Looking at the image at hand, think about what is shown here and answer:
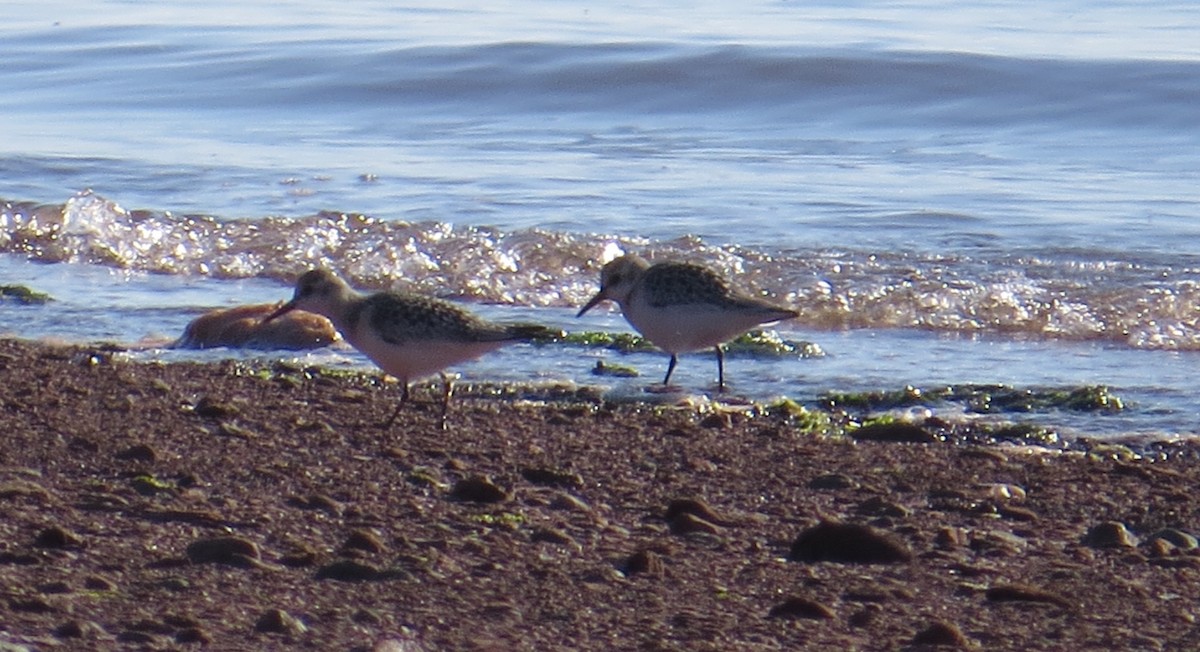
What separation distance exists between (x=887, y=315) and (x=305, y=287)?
10.2ft

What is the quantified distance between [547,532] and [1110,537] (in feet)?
4.80

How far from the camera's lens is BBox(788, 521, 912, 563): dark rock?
4641mm

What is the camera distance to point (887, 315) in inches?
342

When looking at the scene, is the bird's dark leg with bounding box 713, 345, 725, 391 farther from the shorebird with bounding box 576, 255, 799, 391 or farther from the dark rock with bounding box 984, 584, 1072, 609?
the dark rock with bounding box 984, 584, 1072, 609

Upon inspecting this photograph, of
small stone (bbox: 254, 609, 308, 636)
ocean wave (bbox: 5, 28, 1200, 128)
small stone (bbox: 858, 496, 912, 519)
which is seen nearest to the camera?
small stone (bbox: 254, 609, 308, 636)

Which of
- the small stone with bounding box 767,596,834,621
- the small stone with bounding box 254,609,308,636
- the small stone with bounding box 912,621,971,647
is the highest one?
the small stone with bounding box 254,609,308,636

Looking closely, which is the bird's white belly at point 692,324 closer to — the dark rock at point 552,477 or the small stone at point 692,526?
the dark rock at point 552,477

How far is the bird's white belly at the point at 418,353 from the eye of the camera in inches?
242

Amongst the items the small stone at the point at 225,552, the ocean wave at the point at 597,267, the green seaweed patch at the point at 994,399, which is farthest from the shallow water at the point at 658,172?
the small stone at the point at 225,552

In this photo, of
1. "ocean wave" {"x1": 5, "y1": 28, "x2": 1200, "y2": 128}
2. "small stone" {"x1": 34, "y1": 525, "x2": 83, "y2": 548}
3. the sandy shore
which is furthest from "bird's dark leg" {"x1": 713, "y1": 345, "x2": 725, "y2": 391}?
"ocean wave" {"x1": 5, "y1": 28, "x2": 1200, "y2": 128}

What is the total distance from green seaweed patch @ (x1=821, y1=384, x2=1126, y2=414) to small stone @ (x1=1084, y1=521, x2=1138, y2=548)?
1.88m

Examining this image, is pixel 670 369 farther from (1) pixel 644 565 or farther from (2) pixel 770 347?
(1) pixel 644 565

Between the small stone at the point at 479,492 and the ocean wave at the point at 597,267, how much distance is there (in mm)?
3792

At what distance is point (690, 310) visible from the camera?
717cm
